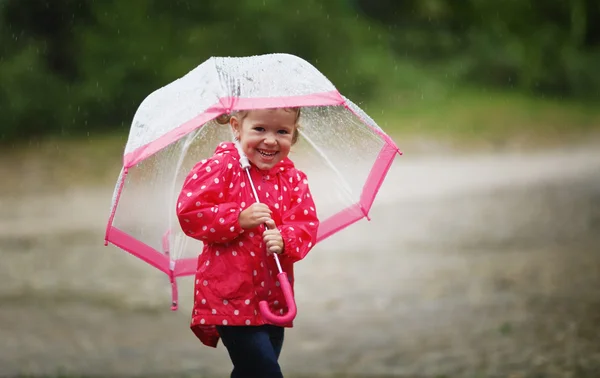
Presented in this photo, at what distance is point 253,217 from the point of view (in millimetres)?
3174

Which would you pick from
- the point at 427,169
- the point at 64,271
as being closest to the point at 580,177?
the point at 427,169

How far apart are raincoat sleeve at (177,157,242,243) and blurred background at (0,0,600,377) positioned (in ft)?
7.87

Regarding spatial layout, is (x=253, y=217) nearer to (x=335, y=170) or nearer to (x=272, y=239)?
(x=272, y=239)

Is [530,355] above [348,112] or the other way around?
the other way around

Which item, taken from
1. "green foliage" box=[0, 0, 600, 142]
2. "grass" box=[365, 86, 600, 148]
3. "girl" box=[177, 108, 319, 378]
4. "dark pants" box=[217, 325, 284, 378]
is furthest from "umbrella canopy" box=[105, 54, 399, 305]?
"green foliage" box=[0, 0, 600, 142]

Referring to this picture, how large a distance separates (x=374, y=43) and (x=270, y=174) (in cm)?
1655

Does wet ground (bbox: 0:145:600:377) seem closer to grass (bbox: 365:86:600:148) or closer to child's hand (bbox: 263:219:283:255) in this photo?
child's hand (bbox: 263:219:283:255)

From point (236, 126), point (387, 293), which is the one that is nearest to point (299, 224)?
point (236, 126)

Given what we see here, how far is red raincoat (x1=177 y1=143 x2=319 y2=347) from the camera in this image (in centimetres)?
320

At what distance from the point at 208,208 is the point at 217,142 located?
0.76 meters

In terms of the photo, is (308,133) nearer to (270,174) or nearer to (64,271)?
(270,174)

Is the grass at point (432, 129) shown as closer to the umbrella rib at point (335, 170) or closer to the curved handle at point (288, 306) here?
the umbrella rib at point (335, 170)

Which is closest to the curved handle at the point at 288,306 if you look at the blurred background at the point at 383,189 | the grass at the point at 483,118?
the blurred background at the point at 383,189

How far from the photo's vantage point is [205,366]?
5672 mm
